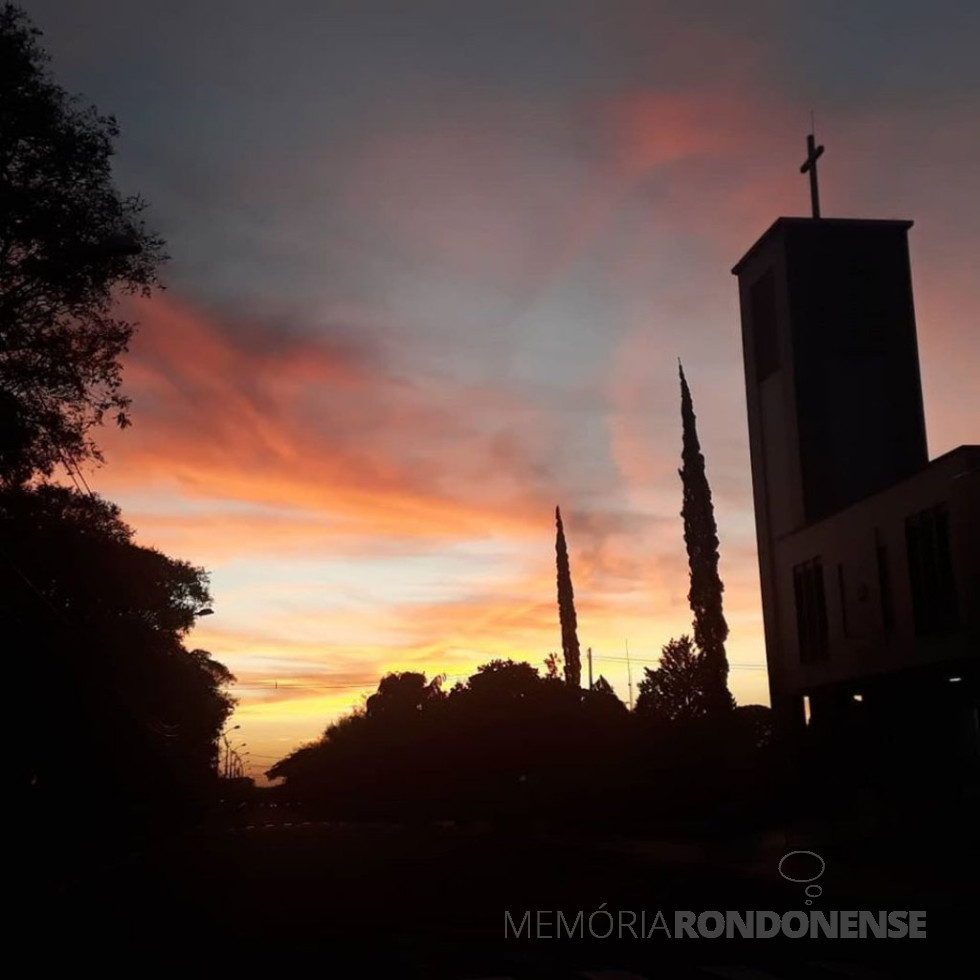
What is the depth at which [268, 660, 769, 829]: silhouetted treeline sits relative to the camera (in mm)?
48344

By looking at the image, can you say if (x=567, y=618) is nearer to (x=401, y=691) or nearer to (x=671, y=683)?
(x=671, y=683)

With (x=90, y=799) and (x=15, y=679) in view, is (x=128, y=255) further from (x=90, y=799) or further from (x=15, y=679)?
(x=90, y=799)

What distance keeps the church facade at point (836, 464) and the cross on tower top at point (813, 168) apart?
83.0 inches

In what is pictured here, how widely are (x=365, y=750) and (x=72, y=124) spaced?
87657mm

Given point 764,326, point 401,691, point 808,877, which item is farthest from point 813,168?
point 401,691

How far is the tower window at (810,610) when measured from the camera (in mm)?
46250

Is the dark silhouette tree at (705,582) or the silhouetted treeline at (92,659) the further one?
the dark silhouette tree at (705,582)

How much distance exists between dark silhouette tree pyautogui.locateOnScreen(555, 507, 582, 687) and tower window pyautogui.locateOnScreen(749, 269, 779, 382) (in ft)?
111

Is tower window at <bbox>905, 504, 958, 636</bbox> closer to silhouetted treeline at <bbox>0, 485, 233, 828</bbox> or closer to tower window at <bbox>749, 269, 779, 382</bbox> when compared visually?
tower window at <bbox>749, 269, 779, 382</bbox>

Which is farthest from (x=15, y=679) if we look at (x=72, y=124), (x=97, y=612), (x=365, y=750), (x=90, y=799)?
(x=365, y=750)

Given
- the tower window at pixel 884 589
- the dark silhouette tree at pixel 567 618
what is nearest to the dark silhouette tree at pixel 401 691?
the dark silhouette tree at pixel 567 618

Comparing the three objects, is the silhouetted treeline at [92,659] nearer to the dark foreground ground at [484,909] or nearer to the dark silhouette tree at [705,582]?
the dark foreground ground at [484,909]

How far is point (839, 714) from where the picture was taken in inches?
1863

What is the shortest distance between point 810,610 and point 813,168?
747 inches
